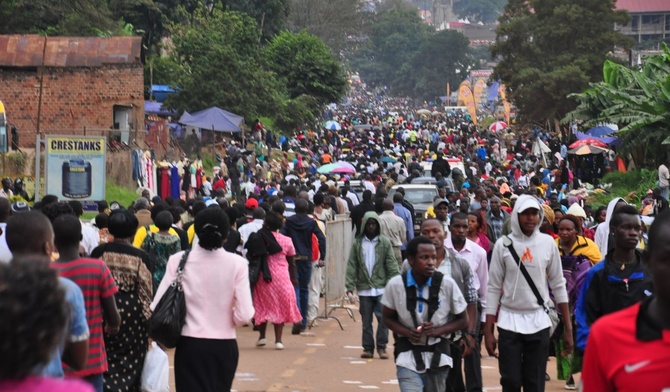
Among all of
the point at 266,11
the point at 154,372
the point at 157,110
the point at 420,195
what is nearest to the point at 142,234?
the point at 154,372

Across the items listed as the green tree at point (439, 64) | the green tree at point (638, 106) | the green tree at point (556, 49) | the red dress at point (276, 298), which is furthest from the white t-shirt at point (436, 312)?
the green tree at point (439, 64)

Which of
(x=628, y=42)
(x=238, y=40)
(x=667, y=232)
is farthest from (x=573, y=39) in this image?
(x=667, y=232)

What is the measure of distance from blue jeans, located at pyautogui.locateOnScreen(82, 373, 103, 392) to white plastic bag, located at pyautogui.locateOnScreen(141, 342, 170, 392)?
52.7 inches

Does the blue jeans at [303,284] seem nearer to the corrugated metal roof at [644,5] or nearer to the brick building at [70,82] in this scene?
the brick building at [70,82]

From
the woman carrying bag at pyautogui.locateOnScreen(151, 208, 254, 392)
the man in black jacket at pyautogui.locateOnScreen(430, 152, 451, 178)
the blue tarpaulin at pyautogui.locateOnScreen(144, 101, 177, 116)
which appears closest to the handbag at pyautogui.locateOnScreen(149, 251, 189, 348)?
the woman carrying bag at pyautogui.locateOnScreen(151, 208, 254, 392)

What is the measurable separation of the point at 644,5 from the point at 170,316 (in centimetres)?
13047

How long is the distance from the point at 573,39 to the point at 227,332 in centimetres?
5516

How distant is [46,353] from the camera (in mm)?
3369

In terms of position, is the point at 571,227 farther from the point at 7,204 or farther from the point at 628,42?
the point at 628,42

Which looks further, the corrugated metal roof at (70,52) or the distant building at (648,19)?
the distant building at (648,19)

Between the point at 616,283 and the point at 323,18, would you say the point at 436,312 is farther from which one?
the point at 323,18

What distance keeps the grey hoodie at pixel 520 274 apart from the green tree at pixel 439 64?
143m

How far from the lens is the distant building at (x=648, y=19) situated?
130500 millimetres

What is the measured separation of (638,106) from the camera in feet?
101
